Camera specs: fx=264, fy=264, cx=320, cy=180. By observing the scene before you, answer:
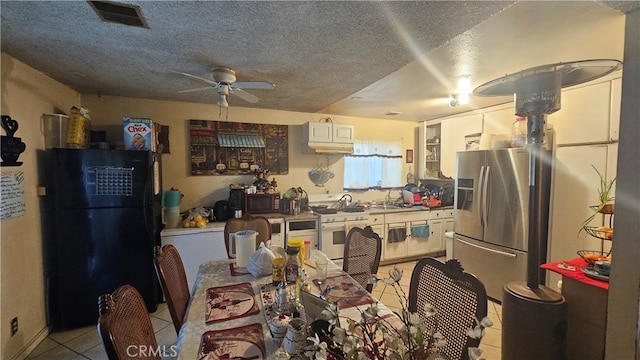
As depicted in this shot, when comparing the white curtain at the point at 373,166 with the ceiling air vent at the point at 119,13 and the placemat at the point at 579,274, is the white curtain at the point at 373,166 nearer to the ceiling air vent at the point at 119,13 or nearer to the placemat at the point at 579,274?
the placemat at the point at 579,274

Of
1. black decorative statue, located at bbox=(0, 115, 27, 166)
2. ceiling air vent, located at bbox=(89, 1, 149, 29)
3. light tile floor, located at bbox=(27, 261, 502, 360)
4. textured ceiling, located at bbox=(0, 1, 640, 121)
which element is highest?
textured ceiling, located at bbox=(0, 1, 640, 121)

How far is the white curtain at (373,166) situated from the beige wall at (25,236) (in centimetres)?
352

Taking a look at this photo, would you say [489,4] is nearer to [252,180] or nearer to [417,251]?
[252,180]

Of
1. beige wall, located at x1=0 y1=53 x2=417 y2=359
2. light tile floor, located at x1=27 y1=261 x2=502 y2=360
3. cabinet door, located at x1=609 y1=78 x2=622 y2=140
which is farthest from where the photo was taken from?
cabinet door, located at x1=609 y1=78 x2=622 y2=140

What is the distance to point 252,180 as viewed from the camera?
372 cm

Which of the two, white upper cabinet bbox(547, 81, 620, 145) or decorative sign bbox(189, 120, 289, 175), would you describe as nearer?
white upper cabinet bbox(547, 81, 620, 145)

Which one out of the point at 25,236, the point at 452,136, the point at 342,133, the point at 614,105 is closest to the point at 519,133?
the point at 614,105

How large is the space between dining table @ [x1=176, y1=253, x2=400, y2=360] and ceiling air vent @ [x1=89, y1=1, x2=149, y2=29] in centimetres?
156

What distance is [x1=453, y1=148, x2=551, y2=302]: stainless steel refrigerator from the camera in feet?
8.94

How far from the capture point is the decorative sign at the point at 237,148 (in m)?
3.43

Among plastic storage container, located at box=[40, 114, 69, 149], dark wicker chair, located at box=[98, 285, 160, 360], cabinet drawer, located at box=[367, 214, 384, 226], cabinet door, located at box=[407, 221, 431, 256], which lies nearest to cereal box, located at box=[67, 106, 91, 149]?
plastic storage container, located at box=[40, 114, 69, 149]

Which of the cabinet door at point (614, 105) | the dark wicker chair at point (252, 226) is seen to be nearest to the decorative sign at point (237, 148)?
the dark wicker chair at point (252, 226)

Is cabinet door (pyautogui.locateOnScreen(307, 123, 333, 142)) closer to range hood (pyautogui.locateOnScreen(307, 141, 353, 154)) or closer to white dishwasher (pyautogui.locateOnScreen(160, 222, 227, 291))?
range hood (pyautogui.locateOnScreen(307, 141, 353, 154))

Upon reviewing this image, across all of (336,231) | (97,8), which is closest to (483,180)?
(336,231)
